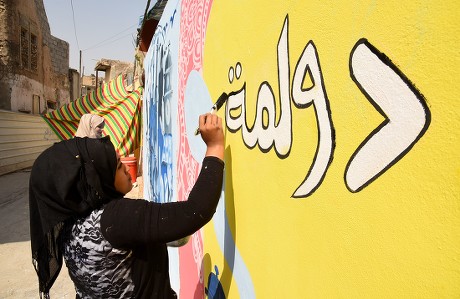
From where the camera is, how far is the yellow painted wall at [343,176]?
452 mm

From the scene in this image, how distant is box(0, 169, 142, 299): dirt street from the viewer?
351 centimetres

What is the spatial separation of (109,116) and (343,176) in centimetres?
707

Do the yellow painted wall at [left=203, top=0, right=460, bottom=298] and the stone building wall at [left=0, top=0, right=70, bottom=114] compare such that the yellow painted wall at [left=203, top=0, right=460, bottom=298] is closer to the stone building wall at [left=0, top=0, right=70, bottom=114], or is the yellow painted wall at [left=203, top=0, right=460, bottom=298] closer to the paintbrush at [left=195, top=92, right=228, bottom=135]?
the paintbrush at [left=195, top=92, right=228, bottom=135]

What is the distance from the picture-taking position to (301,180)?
0.83 meters

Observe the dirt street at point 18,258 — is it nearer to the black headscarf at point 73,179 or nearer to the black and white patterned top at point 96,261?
the black and white patterned top at point 96,261

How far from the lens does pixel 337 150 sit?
0.68m

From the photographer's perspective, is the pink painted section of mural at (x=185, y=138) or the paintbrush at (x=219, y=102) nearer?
the paintbrush at (x=219, y=102)

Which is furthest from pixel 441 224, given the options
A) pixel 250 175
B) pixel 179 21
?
pixel 179 21

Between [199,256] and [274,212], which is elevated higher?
[274,212]

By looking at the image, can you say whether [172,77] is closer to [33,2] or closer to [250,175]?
[250,175]

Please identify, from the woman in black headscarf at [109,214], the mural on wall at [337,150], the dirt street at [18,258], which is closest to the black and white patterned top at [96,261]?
the woman in black headscarf at [109,214]

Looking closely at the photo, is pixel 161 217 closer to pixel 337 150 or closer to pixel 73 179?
pixel 73 179

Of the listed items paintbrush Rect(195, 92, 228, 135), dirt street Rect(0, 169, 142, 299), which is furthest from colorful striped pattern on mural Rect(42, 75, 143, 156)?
paintbrush Rect(195, 92, 228, 135)

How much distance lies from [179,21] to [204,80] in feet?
3.39
